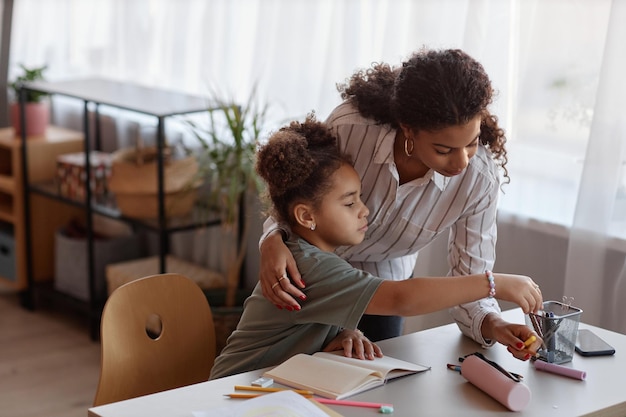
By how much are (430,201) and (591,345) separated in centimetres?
42

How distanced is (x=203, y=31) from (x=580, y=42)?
1706 mm

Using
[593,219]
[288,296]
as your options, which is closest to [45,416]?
[288,296]

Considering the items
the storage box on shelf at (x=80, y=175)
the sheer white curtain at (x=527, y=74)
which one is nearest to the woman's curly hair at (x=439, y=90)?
the sheer white curtain at (x=527, y=74)

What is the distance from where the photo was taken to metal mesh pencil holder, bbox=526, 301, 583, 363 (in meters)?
1.71

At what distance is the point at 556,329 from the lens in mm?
1711

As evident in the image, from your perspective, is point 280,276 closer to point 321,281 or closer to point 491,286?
point 321,281

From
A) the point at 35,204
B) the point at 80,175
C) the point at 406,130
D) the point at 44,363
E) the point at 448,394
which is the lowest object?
the point at 44,363

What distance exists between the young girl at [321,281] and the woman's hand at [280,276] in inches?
0.5

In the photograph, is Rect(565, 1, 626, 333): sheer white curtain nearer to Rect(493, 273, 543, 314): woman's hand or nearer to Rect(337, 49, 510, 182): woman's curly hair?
Rect(337, 49, 510, 182): woman's curly hair

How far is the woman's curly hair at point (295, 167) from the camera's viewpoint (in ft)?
5.88

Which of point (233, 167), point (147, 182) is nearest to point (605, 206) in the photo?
point (233, 167)

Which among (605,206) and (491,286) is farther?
(605,206)

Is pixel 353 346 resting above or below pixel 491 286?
below

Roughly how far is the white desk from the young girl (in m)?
0.09
